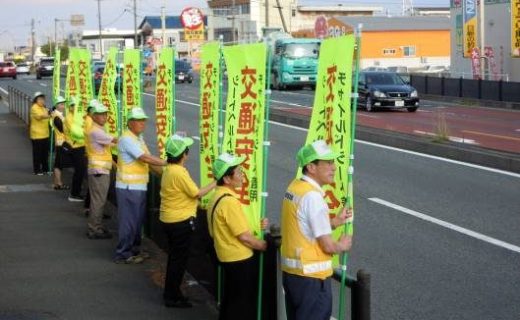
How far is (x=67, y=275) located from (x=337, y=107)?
4.66 meters

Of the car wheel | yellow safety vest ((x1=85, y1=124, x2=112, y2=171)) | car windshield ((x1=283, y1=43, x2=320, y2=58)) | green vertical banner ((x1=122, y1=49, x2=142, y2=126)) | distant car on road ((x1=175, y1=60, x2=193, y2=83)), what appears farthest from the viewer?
distant car on road ((x1=175, y1=60, x2=193, y2=83))

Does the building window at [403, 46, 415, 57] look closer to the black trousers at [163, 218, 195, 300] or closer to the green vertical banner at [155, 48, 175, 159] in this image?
the green vertical banner at [155, 48, 175, 159]

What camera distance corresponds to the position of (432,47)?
302 feet

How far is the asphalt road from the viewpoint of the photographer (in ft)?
29.4

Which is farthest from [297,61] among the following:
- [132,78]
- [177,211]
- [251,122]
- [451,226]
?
[251,122]

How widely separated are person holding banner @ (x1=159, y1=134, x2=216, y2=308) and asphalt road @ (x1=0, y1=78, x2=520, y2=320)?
194 cm

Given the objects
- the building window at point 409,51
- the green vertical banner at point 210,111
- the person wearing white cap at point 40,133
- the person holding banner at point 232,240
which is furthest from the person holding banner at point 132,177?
the building window at point 409,51

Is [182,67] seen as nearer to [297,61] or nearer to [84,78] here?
[297,61]

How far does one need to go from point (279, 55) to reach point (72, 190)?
39531 millimetres

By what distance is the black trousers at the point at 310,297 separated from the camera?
6.05 metres

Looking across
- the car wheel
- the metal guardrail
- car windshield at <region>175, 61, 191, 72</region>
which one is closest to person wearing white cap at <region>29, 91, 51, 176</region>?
the metal guardrail

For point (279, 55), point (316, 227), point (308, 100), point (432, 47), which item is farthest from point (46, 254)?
point (432, 47)

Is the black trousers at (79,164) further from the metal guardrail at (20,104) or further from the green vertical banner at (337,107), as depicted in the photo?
the metal guardrail at (20,104)

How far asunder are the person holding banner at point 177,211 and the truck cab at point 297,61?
44.2m
